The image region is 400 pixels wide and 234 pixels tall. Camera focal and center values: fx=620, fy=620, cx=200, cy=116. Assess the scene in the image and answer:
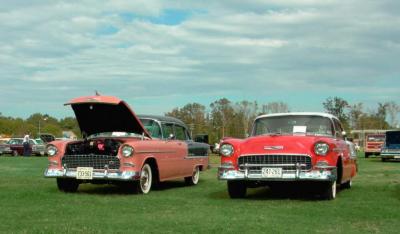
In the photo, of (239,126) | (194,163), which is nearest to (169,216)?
(194,163)

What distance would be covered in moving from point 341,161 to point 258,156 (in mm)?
2009

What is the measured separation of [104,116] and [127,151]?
1618 mm

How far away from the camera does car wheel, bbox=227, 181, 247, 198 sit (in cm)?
1167

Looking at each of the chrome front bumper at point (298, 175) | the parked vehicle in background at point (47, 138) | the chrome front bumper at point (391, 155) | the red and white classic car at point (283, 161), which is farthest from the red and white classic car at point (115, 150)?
the parked vehicle in background at point (47, 138)

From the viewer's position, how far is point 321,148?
11.0 m

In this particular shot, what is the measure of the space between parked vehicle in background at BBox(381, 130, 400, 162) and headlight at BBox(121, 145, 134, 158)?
26.6 meters

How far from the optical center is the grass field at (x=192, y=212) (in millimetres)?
7867

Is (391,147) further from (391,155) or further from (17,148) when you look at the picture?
(17,148)

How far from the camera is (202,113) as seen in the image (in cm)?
9150

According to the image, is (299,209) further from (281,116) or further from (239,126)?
(239,126)

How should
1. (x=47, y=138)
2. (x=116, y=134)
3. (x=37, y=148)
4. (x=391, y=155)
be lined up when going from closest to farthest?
(x=116, y=134), (x=391, y=155), (x=37, y=148), (x=47, y=138)

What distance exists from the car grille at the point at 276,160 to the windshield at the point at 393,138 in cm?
2724

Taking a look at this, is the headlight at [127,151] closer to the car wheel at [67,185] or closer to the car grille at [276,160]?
the car wheel at [67,185]

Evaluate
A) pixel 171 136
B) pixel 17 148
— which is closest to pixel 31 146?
pixel 17 148
